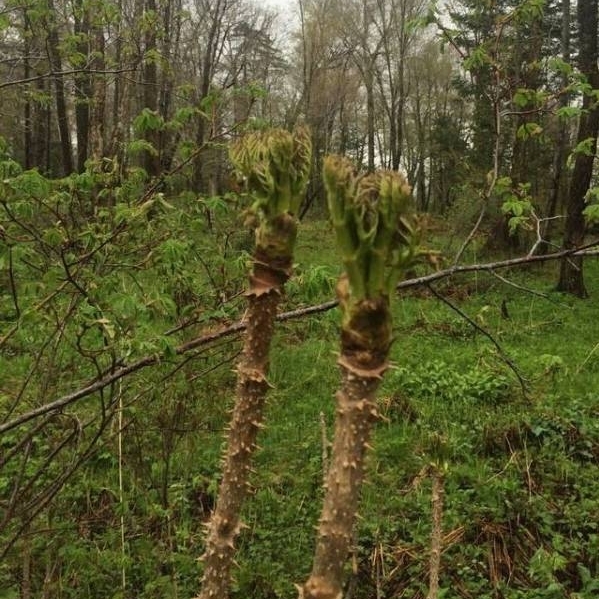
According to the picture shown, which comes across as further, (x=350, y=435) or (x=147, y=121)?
(x=147, y=121)

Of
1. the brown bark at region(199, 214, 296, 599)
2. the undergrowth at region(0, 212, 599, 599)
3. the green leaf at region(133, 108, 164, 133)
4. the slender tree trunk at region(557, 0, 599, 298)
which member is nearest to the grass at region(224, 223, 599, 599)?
the undergrowth at region(0, 212, 599, 599)

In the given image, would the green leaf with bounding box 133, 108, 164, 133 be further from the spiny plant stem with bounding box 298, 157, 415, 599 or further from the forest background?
the spiny plant stem with bounding box 298, 157, 415, 599

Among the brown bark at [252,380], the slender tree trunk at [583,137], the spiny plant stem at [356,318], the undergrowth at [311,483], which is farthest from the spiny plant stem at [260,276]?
the slender tree trunk at [583,137]

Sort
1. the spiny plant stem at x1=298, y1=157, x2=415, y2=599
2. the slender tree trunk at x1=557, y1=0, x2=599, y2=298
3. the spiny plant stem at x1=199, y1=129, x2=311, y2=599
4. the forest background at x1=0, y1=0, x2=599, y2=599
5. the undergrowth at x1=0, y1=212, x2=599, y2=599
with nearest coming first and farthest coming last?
1. the spiny plant stem at x1=298, y1=157, x2=415, y2=599
2. the spiny plant stem at x1=199, y1=129, x2=311, y2=599
3. the forest background at x1=0, y1=0, x2=599, y2=599
4. the undergrowth at x1=0, y1=212, x2=599, y2=599
5. the slender tree trunk at x1=557, y1=0, x2=599, y2=298

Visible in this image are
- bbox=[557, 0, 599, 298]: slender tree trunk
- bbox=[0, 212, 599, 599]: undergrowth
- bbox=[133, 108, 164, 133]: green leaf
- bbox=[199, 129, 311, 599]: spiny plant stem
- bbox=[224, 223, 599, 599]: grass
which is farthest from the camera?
bbox=[557, 0, 599, 298]: slender tree trunk

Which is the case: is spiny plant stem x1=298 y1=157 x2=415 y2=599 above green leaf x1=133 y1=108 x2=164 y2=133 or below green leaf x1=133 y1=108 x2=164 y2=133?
below

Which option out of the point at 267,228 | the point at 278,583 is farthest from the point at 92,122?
the point at 267,228

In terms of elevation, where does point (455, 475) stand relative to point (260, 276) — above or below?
below

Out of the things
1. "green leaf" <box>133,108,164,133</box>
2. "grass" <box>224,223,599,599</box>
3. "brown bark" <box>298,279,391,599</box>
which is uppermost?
"green leaf" <box>133,108,164,133</box>

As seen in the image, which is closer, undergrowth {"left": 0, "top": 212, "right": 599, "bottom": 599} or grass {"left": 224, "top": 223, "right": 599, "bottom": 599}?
undergrowth {"left": 0, "top": 212, "right": 599, "bottom": 599}

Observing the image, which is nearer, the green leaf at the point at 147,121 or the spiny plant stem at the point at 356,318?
the spiny plant stem at the point at 356,318

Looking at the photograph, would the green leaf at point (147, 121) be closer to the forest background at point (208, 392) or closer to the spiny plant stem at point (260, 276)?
the forest background at point (208, 392)

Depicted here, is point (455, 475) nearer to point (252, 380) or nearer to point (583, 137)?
point (252, 380)

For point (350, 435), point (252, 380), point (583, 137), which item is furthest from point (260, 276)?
point (583, 137)
